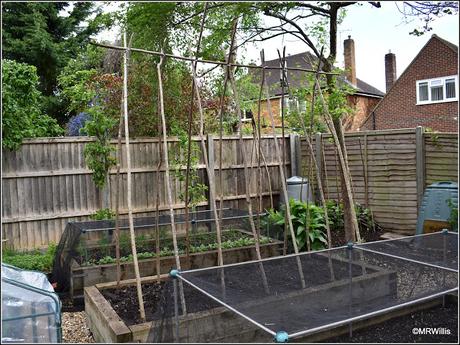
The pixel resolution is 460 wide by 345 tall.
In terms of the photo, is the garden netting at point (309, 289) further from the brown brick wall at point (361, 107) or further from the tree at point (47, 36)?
the brown brick wall at point (361, 107)

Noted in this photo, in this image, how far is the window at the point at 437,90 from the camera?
45.4 feet

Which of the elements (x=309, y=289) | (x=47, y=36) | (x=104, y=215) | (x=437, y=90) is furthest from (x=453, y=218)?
(x=437, y=90)

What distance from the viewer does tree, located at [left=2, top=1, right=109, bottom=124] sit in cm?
1108

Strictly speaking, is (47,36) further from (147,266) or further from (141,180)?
(147,266)

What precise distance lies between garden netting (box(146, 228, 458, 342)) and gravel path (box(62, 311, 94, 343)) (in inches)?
51.8

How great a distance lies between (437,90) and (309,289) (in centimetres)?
1356

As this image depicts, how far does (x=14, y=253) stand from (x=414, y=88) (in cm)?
1342

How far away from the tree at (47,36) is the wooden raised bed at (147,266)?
7.20 m

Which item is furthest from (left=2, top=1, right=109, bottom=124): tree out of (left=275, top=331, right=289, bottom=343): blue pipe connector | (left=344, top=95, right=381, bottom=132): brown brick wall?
(left=344, top=95, right=381, bottom=132): brown brick wall

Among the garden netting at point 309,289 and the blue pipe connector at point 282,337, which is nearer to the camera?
the blue pipe connector at point 282,337

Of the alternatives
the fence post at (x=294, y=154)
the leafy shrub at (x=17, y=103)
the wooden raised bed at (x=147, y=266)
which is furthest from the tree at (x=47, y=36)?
the wooden raised bed at (x=147, y=266)

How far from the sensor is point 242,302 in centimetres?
249

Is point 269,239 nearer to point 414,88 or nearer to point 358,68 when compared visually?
point 414,88

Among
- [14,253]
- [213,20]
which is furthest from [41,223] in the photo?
[213,20]
